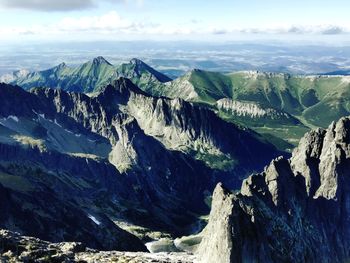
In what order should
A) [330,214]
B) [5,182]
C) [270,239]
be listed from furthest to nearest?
[5,182] < [330,214] < [270,239]

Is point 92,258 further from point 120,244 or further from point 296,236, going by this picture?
point 120,244

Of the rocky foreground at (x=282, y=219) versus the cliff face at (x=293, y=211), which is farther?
the cliff face at (x=293, y=211)

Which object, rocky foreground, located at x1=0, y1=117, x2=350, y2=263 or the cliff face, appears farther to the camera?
the cliff face

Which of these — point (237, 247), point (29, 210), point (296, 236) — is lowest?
point (29, 210)

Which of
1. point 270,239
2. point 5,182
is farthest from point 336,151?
point 5,182

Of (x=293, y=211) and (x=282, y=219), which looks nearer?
(x=282, y=219)

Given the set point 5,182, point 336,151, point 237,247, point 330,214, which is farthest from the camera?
point 5,182

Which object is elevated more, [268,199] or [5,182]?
[268,199]

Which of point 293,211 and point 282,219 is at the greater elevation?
point 282,219
